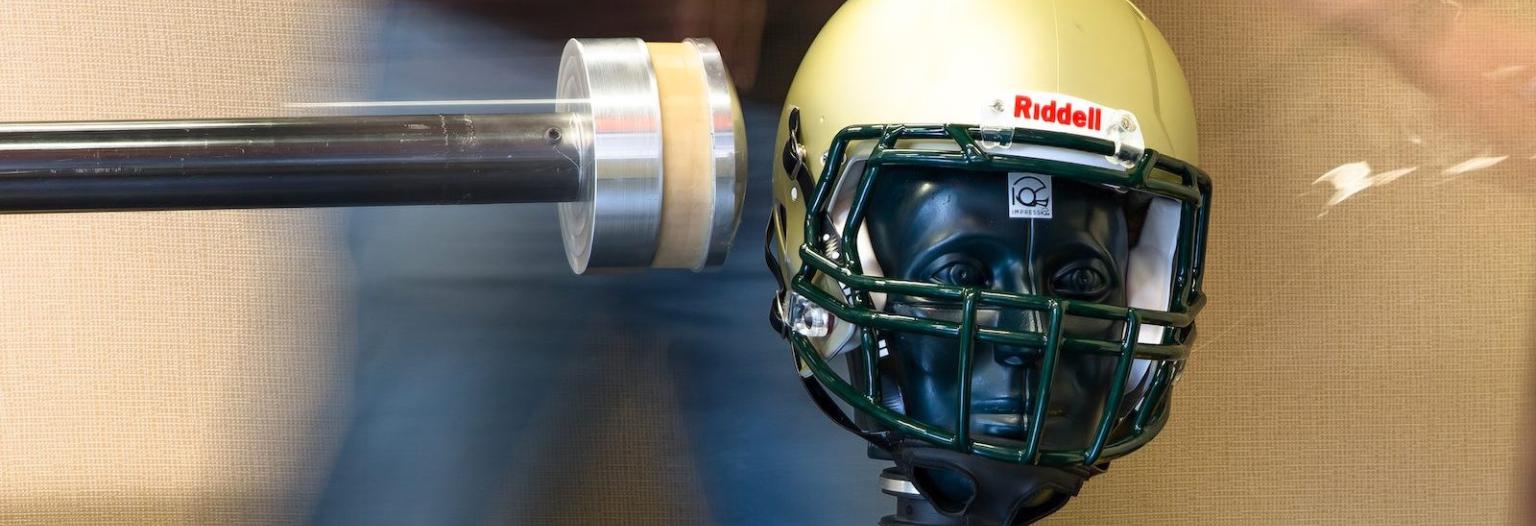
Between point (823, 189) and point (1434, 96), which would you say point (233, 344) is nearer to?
point (823, 189)

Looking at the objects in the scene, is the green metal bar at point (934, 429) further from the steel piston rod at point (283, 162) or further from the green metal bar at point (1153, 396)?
the steel piston rod at point (283, 162)

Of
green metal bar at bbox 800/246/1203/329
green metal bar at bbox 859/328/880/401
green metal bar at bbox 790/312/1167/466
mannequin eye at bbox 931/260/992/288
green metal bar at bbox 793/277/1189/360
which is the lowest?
green metal bar at bbox 790/312/1167/466

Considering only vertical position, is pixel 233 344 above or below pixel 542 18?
below

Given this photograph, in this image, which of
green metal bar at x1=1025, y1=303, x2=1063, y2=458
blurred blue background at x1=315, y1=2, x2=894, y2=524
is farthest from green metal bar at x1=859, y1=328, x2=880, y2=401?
blurred blue background at x1=315, y1=2, x2=894, y2=524

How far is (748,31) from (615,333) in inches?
10.2

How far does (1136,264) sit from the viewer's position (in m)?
0.85

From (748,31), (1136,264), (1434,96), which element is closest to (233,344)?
(748,31)

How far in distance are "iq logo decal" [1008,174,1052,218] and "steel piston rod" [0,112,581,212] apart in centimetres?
26

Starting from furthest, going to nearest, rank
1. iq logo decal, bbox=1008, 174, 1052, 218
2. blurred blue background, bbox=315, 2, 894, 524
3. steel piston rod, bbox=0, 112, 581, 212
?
blurred blue background, bbox=315, 2, 894, 524 → iq logo decal, bbox=1008, 174, 1052, 218 → steel piston rod, bbox=0, 112, 581, 212

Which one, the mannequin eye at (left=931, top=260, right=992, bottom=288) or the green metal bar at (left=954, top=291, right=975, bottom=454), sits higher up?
the mannequin eye at (left=931, top=260, right=992, bottom=288)

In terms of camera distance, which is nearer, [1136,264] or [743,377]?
[1136,264]

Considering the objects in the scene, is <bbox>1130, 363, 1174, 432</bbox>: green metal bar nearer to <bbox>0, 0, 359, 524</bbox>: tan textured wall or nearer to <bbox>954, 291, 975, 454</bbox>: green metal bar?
<bbox>954, 291, 975, 454</bbox>: green metal bar

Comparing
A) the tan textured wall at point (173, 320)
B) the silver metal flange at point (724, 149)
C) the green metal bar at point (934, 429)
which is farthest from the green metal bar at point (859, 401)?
the tan textured wall at point (173, 320)

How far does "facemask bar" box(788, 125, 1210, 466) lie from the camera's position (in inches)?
28.5
